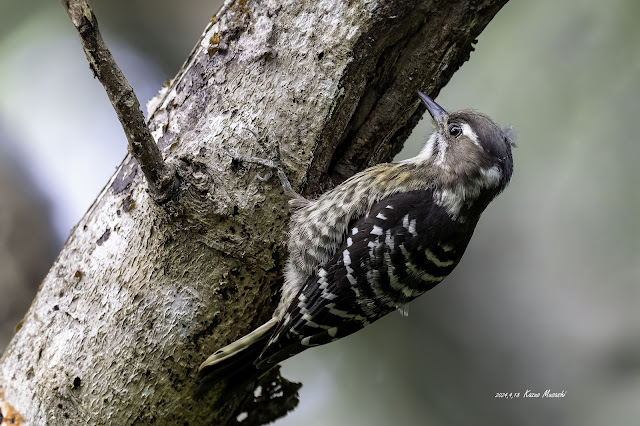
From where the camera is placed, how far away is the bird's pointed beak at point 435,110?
8.09 ft

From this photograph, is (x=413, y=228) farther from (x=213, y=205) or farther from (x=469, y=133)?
(x=213, y=205)

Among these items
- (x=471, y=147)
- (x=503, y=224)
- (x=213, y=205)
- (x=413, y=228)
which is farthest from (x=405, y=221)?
(x=503, y=224)

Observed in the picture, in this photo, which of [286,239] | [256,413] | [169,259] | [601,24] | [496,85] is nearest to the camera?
[169,259]

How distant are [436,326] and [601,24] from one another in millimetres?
2521

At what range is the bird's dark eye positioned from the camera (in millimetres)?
2631

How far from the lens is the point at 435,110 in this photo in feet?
8.41

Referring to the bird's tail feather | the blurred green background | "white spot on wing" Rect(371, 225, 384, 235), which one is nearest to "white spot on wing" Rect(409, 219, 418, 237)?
"white spot on wing" Rect(371, 225, 384, 235)

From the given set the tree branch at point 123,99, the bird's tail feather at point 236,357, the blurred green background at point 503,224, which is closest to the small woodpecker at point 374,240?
the bird's tail feather at point 236,357

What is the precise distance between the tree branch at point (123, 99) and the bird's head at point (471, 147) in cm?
117

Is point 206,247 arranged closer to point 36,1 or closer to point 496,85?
point 496,85

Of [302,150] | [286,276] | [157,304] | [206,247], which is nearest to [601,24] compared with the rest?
[302,150]

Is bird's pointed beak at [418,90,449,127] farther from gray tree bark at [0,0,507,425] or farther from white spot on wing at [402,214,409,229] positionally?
white spot on wing at [402,214,409,229]

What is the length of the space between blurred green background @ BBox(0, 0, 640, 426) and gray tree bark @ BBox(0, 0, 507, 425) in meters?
1.73

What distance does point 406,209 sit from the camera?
246 cm
